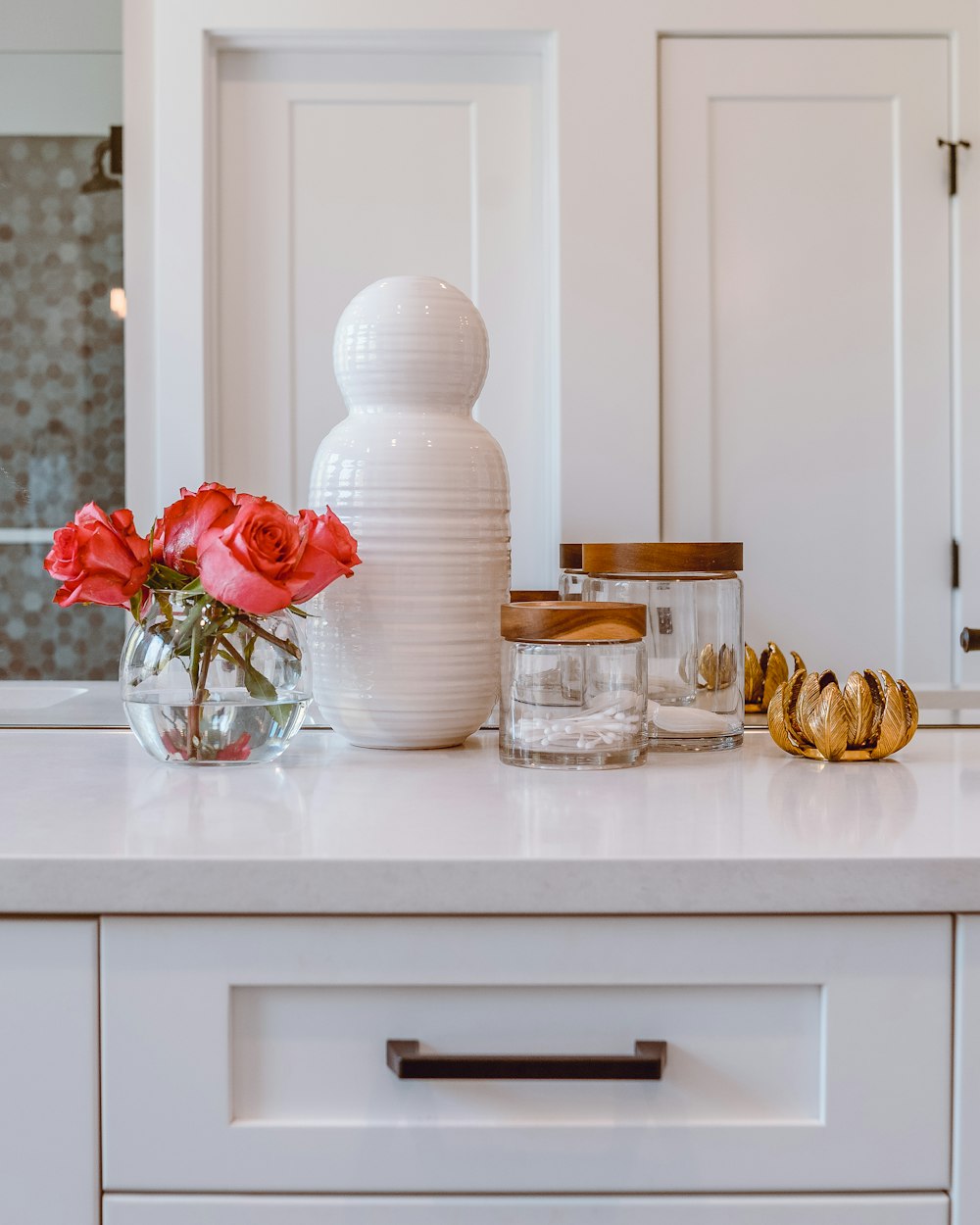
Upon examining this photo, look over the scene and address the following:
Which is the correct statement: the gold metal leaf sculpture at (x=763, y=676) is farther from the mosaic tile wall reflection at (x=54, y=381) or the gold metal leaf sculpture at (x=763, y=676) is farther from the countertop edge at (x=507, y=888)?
the mosaic tile wall reflection at (x=54, y=381)

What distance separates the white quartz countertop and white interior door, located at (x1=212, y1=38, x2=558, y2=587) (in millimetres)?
830

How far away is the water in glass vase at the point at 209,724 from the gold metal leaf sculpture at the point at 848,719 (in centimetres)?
40

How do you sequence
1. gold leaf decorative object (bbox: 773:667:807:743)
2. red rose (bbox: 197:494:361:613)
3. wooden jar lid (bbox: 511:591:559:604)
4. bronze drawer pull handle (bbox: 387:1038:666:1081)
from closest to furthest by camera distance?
1. bronze drawer pull handle (bbox: 387:1038:666:1081)
2. red rose (bbox: 197:494:361:613)
3. gold leaf decorative object (bbox: 773:667:807:743)
4. wooden jar lid (bbox: 511:591:559:604)

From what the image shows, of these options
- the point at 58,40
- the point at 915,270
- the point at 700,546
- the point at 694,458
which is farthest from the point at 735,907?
the point at 58,40

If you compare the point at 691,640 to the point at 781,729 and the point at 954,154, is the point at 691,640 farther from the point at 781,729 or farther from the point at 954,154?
the point at 954,154

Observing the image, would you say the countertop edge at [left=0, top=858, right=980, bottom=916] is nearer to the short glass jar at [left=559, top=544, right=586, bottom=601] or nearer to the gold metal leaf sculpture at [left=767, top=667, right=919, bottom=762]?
the gold metal leaf sculpture at [left=767, top=667, right=919, bottom=762]

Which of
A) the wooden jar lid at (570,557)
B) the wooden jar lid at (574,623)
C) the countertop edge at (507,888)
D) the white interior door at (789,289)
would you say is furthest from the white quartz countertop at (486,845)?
the white interior door at (789,289)

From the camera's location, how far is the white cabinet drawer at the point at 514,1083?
1.79ft

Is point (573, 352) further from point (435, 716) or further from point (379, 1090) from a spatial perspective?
point (379, 1090)

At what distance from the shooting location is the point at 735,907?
0.54 m

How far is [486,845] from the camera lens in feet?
1.87

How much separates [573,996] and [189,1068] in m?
0.19

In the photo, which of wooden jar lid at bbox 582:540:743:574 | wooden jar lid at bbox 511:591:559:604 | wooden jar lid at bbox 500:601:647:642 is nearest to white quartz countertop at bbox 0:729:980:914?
wooden jar lid at bbox 500:601:647:642

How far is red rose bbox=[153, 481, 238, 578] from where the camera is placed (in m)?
0.83
